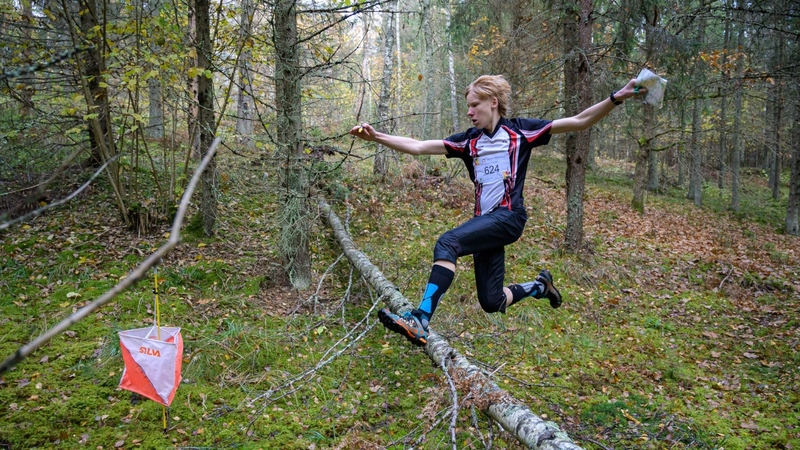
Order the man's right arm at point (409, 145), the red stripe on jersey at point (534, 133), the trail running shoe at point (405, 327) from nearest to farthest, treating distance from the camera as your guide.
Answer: the trail running shoe at point (405, 327)
the red stripe on jersey at point (534, 133)
the man's right arm at point (409, 145)

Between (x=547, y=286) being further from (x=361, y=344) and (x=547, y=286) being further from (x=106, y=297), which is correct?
(x=106, y=297)

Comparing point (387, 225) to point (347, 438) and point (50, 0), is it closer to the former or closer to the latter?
point (347, 438)

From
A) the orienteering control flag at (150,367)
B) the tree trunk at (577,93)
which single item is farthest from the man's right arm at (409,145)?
the tree trunk at (577,93)

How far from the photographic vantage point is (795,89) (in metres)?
12.9

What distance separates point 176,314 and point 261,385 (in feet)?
5.06

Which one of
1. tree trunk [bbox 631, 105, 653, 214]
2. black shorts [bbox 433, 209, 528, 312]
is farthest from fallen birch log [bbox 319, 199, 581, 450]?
tree trunk [bbox 631, 105, 653, 214]

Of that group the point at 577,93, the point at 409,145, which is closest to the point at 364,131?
the point at 409,145

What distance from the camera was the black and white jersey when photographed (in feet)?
12.8

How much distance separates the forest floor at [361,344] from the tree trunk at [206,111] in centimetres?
46

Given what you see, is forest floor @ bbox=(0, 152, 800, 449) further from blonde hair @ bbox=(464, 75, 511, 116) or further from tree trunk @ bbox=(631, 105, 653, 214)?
tree trunk @ bbox=(631, 105, 653, 214)

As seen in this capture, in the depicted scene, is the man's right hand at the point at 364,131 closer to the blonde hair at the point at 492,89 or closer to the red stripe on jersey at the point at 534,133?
the blonde hair at the point at 492,89

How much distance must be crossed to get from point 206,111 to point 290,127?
5.75ft

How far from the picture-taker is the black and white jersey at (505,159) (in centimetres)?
390

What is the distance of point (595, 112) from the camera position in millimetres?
3617
